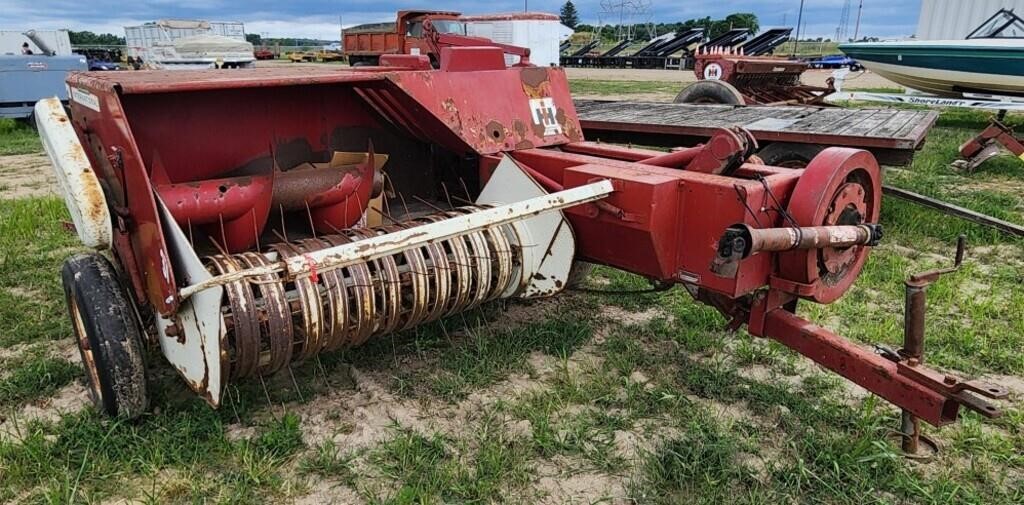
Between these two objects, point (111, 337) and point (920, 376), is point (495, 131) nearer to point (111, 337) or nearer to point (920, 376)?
point (111, 337)

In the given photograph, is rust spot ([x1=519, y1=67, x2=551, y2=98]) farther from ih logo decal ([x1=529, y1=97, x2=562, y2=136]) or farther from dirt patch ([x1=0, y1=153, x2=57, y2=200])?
dirt patch ([x1=0, y1=153, x2=57, y2=200])

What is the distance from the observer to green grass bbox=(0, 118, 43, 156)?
9930 millimetres

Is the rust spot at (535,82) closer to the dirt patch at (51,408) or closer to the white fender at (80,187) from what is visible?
the white fender at (80,187)

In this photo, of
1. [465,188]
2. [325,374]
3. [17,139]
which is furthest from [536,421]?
[17,139]

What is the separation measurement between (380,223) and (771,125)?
347 centimetres

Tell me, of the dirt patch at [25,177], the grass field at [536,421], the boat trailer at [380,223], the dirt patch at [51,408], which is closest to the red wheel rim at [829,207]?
the boat trailer at [380,223]

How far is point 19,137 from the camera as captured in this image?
11.2 meters

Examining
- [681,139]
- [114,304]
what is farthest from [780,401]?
[681,139]

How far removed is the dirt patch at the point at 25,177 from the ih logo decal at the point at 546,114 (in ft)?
15.6

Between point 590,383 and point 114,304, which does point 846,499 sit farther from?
point 114,304

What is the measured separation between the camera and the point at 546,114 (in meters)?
3.60

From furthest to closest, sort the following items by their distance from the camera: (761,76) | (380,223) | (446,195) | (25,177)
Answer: (761,76), (25,177), (446,195), (380,223)

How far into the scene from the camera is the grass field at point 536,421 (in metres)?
2.36

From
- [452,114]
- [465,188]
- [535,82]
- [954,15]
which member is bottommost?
[465,188]
